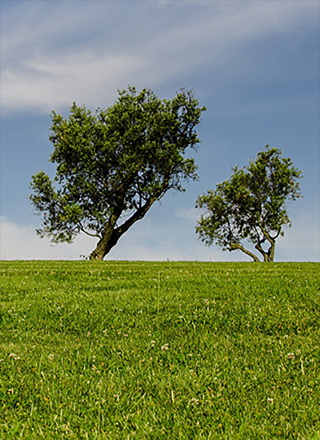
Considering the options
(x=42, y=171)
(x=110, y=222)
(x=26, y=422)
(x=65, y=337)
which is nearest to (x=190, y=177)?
(x=110, y=222)

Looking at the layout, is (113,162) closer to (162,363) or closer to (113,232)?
(113,232)

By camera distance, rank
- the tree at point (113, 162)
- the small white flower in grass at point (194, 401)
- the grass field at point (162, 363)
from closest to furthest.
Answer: the grass field at point (162, 363), the small white flower in grass at point (194, 401), the tree at point (113, 162)

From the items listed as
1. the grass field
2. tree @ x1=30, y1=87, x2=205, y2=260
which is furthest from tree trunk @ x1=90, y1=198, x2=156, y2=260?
the grass field

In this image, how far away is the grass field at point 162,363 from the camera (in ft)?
16.3

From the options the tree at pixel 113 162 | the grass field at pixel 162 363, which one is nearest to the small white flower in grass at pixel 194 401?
the grass field at pixel 162 363

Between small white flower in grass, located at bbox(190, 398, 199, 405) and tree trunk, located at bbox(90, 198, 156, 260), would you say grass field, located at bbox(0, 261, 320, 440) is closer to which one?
small white flower in grass, located at bbox(190, 398, 199, 405)

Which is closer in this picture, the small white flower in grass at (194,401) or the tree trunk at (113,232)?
the small white flower in grass at (194,401)

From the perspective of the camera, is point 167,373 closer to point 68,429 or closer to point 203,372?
point 203,372

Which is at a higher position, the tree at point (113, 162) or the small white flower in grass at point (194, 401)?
the tree at point (113, 162)

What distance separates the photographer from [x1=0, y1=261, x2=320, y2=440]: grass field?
4961 millimetres

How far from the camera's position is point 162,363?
671 cm

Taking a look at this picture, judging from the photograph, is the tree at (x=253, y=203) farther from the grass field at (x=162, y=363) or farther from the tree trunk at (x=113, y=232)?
the grass field at (x=162, y=363)

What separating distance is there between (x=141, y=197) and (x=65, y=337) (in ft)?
104

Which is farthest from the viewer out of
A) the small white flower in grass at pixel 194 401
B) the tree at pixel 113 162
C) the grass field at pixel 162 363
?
the tree at pixel 113 162
